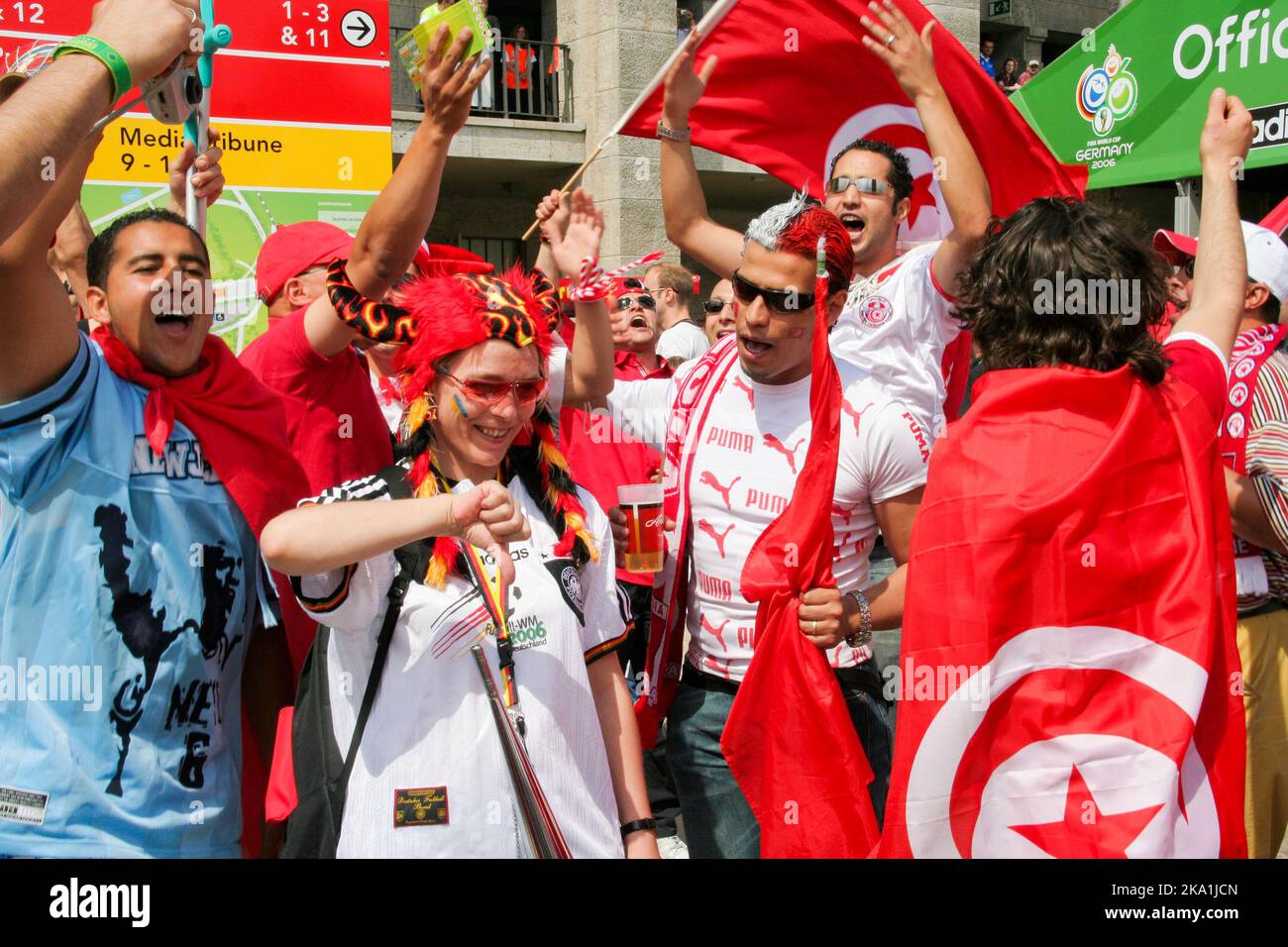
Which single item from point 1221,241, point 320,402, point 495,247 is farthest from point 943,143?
point 495,247

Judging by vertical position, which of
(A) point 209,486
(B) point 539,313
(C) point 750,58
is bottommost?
(A) point 209,486

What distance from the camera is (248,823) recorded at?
2717mm

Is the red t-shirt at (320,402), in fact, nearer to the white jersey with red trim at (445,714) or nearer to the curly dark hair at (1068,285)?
the white jersey with red trim at (445,714)

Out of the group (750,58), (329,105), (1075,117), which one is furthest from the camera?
(1075,117)

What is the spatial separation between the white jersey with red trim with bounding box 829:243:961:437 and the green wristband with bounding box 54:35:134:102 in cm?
250

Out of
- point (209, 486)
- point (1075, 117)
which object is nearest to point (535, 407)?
point (209, 486)

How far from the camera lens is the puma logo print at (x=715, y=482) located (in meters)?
3.23

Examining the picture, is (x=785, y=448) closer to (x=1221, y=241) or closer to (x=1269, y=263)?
(x=1221, y=241)

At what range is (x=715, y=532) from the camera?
3.24m

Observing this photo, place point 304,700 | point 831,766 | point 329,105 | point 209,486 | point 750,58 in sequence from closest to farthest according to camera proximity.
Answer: point 304,700, point 209,486, point 831,766, point 750,58, point 329,105

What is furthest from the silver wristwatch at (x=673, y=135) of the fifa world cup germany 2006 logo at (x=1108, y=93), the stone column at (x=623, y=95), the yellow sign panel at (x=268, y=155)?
the stone column at (x=623, y=95)

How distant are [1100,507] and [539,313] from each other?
123 centimetres

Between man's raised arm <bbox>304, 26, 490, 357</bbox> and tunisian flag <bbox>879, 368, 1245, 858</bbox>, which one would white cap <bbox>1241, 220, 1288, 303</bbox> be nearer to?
tunisian flag <bbox>879, 368, 1245, 858</bbox>
